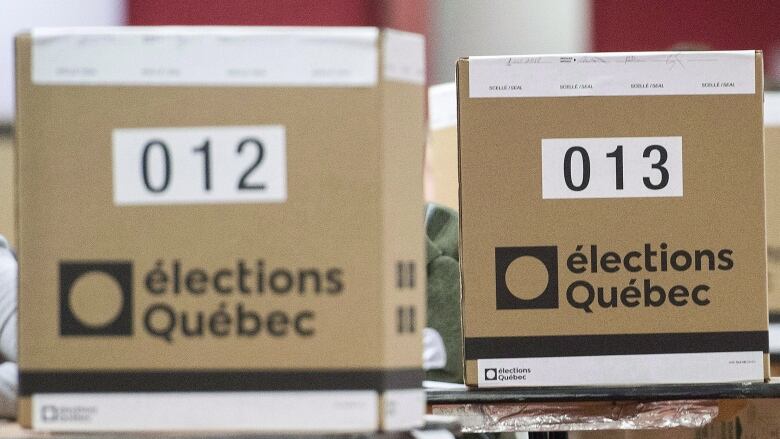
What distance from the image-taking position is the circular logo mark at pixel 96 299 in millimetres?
894

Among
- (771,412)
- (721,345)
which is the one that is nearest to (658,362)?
(721,345)

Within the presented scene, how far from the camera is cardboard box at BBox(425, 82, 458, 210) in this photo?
137cm

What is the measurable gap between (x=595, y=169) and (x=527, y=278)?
13 centimetres

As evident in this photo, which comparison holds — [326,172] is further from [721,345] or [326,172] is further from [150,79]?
[721,345]

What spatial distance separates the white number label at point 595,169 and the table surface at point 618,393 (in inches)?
7.7

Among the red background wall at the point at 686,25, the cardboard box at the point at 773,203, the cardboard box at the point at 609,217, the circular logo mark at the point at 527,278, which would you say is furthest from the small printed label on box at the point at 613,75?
the red background wall at the point at 686,25

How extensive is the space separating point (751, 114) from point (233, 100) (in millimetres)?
557

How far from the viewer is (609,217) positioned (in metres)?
1.13

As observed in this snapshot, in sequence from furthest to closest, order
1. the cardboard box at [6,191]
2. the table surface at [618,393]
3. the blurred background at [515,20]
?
the blurred background at [515,20]
the cardboard box at [6,191]
the table surface at [618,393]

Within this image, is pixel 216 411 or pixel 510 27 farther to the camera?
pixel 510 27

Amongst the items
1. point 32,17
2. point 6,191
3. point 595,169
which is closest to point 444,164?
point 595,169

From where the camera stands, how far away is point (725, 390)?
1120mm

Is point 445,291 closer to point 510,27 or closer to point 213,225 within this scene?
point 213,225

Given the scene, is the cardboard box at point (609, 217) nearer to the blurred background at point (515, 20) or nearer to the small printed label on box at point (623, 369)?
the small printed label on box at point (623, 369)
